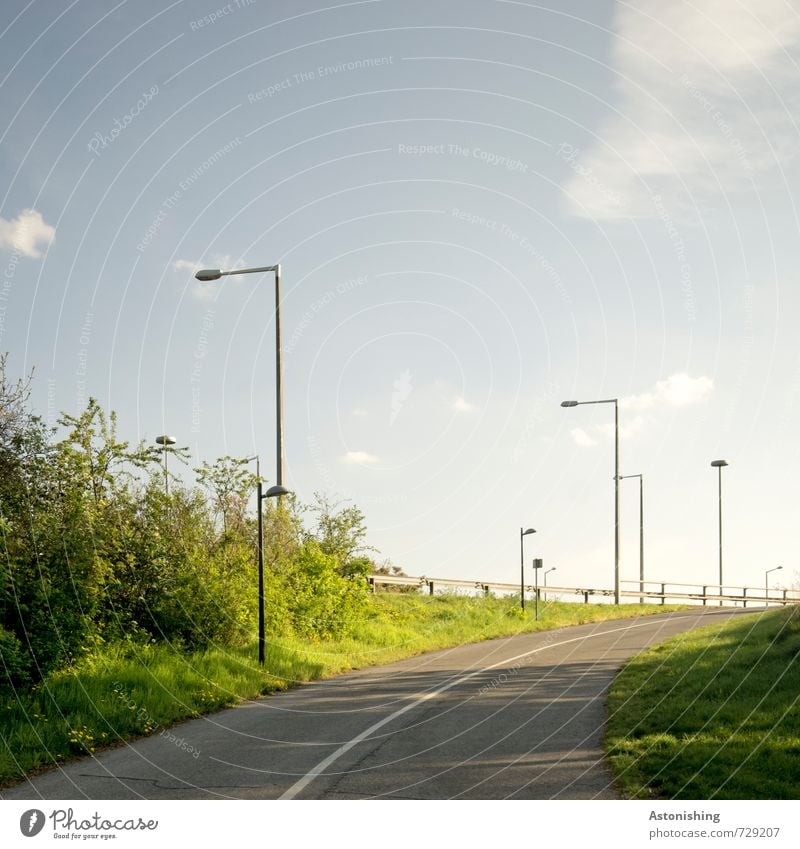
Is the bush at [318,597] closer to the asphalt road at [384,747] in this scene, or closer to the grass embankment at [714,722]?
the asphalt road at [384,747]

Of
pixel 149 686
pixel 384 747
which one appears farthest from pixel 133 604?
pixel 384 747

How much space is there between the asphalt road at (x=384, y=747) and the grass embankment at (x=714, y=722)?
0.49m

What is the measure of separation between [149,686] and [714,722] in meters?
9.85

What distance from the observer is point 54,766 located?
11.1m

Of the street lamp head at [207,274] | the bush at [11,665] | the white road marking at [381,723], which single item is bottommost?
the white road marking at [381,723]

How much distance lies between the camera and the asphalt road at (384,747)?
30.1ft

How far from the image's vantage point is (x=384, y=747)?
37.8 feet

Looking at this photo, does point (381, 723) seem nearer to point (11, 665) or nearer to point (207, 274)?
point (11, 665)

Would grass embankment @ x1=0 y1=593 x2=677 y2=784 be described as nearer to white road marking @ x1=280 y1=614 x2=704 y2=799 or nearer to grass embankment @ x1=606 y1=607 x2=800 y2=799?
white road marking @ x1=280 y1=614 x2=704 y2=799

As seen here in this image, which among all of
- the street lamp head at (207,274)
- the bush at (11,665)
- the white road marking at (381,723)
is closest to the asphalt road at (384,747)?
the white road marking at (381,723)

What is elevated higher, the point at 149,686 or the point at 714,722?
the point at 714,722

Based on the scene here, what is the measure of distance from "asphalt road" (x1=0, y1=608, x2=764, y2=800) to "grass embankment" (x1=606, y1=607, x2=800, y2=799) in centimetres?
49

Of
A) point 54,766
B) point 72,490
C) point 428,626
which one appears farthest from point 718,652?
point 428,626

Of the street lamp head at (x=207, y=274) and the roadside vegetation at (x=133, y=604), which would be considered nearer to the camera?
the roadside vegetation at (x=133, y=604)
